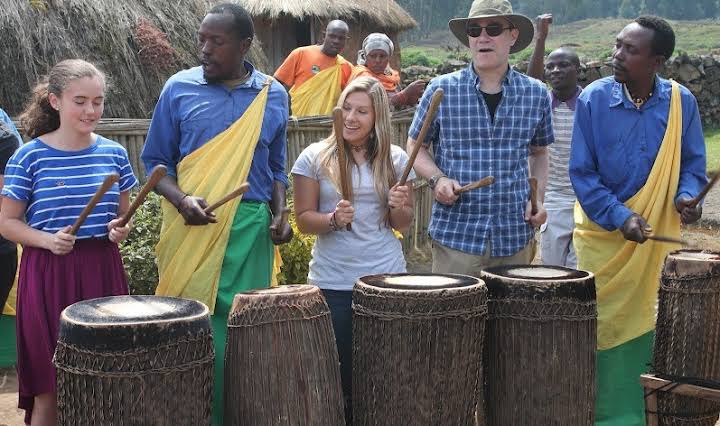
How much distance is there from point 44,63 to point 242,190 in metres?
6.59

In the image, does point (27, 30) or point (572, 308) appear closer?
point (572, 308)

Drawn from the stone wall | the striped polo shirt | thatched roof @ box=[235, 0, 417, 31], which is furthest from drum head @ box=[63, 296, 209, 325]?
the stone wall

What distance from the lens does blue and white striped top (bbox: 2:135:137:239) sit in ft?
12.3

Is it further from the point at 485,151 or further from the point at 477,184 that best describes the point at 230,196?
the point at 485,151

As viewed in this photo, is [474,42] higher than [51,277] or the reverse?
higher

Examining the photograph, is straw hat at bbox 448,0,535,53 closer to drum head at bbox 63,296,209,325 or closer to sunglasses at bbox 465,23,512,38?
sunglasses at bbox 465,23,512,38

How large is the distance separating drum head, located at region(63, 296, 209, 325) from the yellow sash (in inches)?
209

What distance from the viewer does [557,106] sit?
583 centimetres

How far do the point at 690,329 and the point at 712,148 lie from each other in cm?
1340

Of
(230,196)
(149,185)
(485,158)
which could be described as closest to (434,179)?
(485,158)

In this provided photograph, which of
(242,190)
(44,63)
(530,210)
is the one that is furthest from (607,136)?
(44,63)

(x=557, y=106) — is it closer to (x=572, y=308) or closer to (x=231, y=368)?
(x=572, y=308)

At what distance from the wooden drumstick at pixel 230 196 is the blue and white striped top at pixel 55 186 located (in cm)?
48

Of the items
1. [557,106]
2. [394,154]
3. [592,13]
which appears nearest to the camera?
[394,154]
